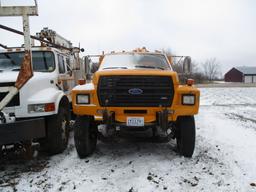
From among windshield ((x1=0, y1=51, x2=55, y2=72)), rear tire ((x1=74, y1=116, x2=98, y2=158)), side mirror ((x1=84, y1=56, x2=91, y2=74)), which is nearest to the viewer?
rear tire ((x1=74, y1=116, x2=98, y2=158))

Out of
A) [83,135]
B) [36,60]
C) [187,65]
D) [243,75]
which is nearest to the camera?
[83,135]

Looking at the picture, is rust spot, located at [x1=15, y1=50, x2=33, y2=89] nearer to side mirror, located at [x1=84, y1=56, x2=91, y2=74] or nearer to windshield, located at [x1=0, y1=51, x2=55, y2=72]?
windshield, located at [x1=0, y1=51, x2=55, y2=72]

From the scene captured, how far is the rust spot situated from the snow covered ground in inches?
59.4

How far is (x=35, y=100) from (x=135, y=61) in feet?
7.64

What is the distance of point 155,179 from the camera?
431cm

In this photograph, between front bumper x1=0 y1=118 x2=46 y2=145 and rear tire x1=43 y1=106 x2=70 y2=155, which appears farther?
rear tire x1=43 y1=106 x2=70 y2=155

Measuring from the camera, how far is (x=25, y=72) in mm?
4715

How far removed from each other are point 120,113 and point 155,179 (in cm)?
130

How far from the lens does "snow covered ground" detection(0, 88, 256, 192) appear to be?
13.5 feet

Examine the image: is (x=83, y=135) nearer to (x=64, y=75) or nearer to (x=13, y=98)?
(x=13, y=98)

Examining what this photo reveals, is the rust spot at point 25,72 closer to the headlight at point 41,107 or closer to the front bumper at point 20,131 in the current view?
the headlight at point 41,107

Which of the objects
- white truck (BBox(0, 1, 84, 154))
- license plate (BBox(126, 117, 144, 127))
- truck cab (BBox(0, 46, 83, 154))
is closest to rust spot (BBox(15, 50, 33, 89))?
white truck (BBox(0, 1, 84, 154))

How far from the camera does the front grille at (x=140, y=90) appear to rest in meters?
4.92

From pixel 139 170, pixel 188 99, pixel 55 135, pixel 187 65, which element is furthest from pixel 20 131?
pixel 187 65
